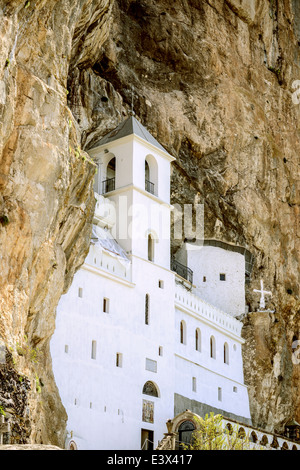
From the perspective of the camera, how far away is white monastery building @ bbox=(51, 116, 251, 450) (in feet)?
123

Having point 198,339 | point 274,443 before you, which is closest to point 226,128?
point 198,339

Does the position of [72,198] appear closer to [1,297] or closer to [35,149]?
[35,149]

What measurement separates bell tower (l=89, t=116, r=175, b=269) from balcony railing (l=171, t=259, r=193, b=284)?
579 cm

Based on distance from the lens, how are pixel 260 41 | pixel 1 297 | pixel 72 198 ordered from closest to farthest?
pixel 1 297 < pixel 72 198 < pixel 260 41

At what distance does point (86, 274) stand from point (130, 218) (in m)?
6.12

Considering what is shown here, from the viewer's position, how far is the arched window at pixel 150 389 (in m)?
41.0

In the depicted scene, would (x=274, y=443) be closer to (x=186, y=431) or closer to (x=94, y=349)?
(x=186, y=431)

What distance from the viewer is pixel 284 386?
2069 inches

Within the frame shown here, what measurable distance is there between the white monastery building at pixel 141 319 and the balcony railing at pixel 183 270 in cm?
7

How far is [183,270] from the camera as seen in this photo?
5256 cm

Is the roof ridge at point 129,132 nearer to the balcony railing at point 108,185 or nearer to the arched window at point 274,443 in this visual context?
the balcony railing at point 108,185

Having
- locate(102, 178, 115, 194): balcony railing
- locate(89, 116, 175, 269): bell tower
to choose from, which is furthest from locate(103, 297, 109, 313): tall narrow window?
locate(102, 178, 115, 194): balcony railing

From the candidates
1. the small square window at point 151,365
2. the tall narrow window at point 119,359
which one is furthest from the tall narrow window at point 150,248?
the tall narrow window at point 119,359

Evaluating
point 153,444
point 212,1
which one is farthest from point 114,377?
point 212,1
